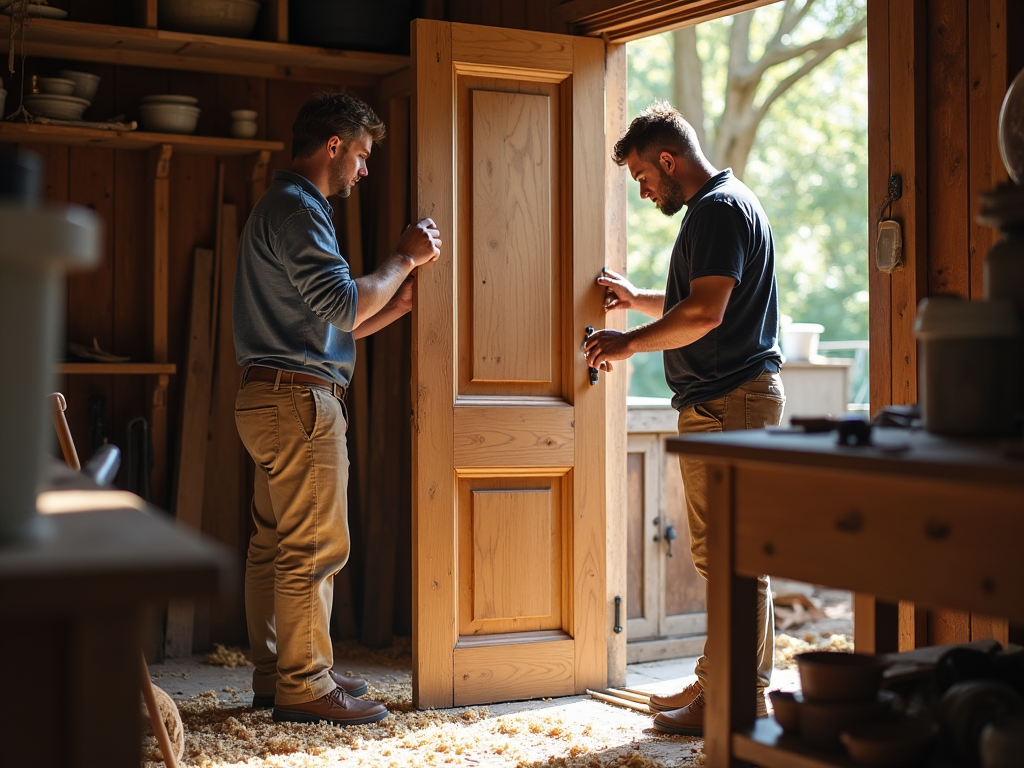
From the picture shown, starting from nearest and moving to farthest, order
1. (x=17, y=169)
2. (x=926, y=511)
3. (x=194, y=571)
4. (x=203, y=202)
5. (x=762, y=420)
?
(x=194, y=571)
(x=17, y=169)
(x=926, y=511)
(x=762, y=420)
(x=203, y=202)

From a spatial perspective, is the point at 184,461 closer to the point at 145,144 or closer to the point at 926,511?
the point at 145,144

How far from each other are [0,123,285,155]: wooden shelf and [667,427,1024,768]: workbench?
2699 millimetres

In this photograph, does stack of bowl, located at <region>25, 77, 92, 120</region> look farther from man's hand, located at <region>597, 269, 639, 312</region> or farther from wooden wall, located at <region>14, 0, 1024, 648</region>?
man's hand, located at <region>597, 269, 639, 312</region>

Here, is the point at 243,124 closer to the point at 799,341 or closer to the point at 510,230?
the point at 510,230

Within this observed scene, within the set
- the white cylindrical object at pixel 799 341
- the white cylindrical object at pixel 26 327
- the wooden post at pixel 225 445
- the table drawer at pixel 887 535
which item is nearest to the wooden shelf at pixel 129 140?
the wooden post at pixel 225 445

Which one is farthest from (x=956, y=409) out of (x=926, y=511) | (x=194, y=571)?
(x=194, y=571)

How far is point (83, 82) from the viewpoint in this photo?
366 centimetres

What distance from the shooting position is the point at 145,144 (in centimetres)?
376

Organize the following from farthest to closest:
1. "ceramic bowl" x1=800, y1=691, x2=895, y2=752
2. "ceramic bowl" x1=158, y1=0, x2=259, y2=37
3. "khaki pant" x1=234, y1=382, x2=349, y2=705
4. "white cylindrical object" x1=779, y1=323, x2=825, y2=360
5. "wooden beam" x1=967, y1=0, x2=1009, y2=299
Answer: "white cylindrical object" x1=779, y1=323, x2=825, y2=360
"ceramic bowl" x1=158, y1=0, x2=259, y2=37
"khaki pant" x1=234, y1=382, x2=349, y2=705
"wooden beam" x1=967, y1=0, x2=1009, y2=299
"ceramic bowl" x1=800, y1=691, x2=895, y2=752

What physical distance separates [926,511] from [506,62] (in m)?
2.36

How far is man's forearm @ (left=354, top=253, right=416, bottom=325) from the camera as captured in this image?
2.97 metres

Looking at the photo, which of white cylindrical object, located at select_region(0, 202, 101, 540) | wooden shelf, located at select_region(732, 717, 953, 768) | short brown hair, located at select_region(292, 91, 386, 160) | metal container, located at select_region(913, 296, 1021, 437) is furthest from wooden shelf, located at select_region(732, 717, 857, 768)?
short brown hair, located at select_region(292, 91, 386, 160)

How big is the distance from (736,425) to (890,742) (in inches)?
57.9

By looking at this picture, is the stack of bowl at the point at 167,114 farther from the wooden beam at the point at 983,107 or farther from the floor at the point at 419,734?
the wooden beam at the point at 983,107
